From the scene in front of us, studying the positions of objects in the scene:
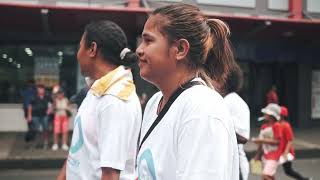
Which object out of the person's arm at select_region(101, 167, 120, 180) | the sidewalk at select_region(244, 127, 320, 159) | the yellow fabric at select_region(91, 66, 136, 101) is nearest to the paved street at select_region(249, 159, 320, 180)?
the sidewalk at select_region(244, 127, 320, 159)

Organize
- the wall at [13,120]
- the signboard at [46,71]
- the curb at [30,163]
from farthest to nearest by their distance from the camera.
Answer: the signboard at [46,71] < the wall at [13,120] < the curb at [30,163]

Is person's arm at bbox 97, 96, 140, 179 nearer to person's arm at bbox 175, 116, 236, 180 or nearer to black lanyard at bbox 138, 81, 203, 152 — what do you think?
black lanyard at bbox 138, 81, 203, 152

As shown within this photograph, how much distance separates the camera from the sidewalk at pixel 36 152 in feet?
37.2

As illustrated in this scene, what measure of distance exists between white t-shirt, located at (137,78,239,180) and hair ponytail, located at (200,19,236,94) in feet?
0.58

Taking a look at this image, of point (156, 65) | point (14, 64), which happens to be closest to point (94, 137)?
point (156, 65)

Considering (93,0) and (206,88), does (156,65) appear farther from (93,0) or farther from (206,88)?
(93,0)

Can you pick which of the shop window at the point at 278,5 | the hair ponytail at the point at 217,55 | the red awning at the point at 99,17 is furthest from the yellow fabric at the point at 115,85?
the shop window at the point at 278,5

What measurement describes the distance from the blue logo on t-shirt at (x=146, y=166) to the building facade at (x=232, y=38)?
11.4m

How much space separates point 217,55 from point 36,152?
10643 mm

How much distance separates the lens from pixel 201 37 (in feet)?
6.52

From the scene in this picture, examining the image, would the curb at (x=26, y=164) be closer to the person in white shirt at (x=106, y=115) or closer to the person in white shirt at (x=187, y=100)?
the person in white shirt at (x=106, y=115)

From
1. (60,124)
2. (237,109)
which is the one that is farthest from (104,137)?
(60,124)

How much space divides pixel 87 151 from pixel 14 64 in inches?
540

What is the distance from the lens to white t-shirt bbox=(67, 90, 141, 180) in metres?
→ 2.76
